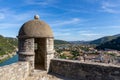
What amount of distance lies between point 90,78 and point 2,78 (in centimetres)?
281

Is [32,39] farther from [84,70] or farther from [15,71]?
[84,70]

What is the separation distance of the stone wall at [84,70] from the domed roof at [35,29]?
47.3 inches

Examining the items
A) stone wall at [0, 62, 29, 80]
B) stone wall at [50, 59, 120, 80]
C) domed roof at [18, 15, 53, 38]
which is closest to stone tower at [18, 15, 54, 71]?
domed roof at [18, 15, 53, 38]

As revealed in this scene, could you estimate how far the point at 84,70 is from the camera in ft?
19.5

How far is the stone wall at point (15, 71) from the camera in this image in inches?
197

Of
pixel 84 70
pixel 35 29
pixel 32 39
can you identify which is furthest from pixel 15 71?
pixel 84 70

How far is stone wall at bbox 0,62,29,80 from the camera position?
5005mm

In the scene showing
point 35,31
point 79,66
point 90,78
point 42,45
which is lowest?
point 90,78

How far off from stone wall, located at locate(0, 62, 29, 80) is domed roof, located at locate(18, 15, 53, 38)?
3.82 ft

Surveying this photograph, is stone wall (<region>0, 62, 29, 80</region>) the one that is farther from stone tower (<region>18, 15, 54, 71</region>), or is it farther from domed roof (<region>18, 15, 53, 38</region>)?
domed roof (<region>18, 15, 53, 38</region>)

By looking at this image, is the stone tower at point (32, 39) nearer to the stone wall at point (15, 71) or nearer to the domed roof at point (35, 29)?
the domed roof at point (35, 29)

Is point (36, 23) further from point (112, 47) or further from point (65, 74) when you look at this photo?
point (112, 47)

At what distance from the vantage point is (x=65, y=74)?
655 centimetres

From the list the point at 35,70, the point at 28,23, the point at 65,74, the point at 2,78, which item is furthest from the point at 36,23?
the point at 2,78
